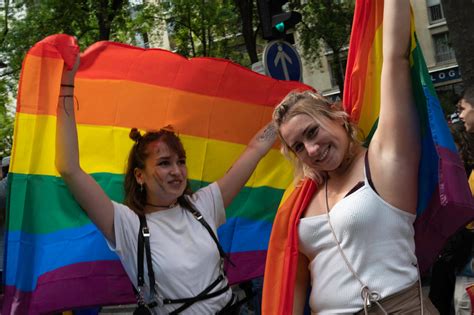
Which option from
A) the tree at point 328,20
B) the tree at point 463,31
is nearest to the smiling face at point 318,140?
the tree at point 463,31

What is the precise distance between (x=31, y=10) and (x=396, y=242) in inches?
539

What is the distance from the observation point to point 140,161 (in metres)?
2.97

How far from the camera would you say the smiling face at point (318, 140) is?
221cm

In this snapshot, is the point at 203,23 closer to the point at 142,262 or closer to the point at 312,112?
the point at 142,262

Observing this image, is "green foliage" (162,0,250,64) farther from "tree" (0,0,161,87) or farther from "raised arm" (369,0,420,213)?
"raised arm" (369,0,420,213)

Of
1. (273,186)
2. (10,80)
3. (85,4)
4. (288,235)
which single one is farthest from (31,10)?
(288,235)

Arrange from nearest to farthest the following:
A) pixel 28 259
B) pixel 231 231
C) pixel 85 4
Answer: pixel 28 259
pixel 231 231
pixel 85 4

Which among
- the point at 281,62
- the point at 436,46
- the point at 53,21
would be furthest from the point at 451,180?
the point at 436,46

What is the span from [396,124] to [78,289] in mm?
1938

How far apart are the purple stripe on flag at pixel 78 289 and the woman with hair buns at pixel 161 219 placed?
1.66 feet

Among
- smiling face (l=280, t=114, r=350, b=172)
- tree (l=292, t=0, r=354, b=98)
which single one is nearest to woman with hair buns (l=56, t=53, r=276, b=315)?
smiling face (l=280, t=114, r=350, b=172)

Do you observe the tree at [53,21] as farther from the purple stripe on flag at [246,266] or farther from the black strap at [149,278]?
the black strap at [149,278]

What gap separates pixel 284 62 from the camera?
636 centimetres

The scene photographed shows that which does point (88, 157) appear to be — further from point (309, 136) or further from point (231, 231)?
point (309, 136)
